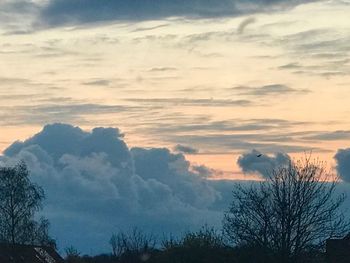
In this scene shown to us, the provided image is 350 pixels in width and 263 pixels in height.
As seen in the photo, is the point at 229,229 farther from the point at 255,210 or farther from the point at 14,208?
the point at 14,208

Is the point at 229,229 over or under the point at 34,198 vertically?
under

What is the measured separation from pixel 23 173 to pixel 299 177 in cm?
4510

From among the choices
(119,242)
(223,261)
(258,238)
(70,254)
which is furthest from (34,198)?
(258,238)

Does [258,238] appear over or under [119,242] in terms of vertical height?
under

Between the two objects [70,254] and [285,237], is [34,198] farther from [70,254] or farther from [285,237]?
[285,237]

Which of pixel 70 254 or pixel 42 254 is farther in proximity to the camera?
pixel 70 254

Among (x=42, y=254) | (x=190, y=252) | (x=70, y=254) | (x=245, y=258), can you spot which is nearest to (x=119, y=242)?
(x=70, y=254)

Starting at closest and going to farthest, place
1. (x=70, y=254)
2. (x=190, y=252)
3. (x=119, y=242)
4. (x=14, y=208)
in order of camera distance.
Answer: (x=190, y=252) < (x=14, y=208) < (x=70, y=254) < (x=119, y=242)

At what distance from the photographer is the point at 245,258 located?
58.0 meters

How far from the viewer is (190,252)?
6575cm

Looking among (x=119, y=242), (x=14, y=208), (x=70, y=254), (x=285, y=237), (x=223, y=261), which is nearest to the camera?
(x=285, y=237)

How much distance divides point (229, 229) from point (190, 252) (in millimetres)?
8685

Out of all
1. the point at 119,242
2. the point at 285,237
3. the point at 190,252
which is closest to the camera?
the point at 285,237

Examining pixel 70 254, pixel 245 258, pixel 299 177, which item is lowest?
pixel 245 258
